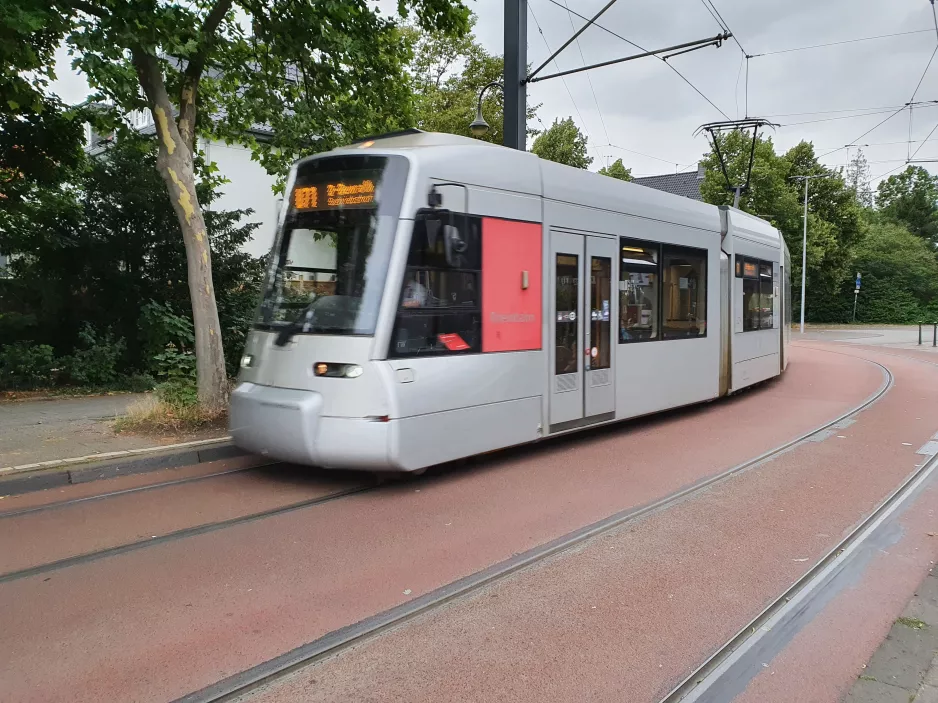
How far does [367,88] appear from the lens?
10.5 metres

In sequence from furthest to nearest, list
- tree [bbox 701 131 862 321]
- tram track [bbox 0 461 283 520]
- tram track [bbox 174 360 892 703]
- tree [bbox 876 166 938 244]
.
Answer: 1. tree [bbox 876 166 938 244]
2. tree [bbox 701 131 862 321]
3. tram track [bbox 0 461 283 520]
4. tram track [bbox 174 360 892 703]

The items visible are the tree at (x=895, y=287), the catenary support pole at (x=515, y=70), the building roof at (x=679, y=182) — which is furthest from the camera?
the building roof at (x=679, y=182)

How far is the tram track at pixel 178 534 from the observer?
4547 mm

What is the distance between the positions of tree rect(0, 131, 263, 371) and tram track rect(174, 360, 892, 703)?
9.02 meters

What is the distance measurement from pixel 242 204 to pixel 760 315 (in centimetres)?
1819

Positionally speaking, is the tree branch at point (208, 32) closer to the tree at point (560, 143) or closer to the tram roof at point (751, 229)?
the tram roof at point (751, 229)

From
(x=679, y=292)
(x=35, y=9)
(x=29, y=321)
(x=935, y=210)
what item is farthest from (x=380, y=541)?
(x=935, y=210)

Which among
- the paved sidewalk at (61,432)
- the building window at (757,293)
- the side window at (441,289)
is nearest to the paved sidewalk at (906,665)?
the side window at (441,289)

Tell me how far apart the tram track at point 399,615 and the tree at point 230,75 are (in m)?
5.43

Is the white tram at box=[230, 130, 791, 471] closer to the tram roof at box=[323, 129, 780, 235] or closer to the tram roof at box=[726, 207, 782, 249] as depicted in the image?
the tram roof at box=[323, 129, 780, 235]

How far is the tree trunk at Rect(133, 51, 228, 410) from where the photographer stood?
8438mm

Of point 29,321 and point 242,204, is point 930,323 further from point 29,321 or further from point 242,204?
point 29,321

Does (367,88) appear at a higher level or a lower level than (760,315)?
higher

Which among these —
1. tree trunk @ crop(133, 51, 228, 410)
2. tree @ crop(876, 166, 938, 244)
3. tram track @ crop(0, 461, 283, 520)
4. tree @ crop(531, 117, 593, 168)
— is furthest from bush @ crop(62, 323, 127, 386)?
tree @ crop(876, 166, 938, 244)
